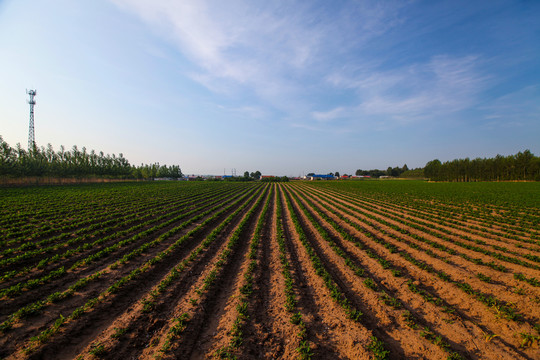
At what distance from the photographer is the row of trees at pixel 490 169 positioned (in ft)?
251

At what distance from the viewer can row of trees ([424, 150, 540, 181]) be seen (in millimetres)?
76562

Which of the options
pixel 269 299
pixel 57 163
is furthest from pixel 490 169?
pixel 57 163

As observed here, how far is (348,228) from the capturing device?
15.7 m

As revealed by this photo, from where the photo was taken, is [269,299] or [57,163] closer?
[269,299]

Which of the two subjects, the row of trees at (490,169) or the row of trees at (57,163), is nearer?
the row of trees at (57,163)

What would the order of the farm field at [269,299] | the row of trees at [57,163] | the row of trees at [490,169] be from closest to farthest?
the farm field at [269,299], the row of trees at [57,163], the row of trees at [490,169]

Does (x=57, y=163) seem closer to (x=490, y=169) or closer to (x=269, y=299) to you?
(x=269, y=299)

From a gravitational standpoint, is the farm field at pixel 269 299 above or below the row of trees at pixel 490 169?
below

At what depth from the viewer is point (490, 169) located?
8906cm

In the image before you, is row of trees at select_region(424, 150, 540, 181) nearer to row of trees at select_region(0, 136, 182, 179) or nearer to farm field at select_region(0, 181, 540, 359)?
farm field at select_region(0, 181, 540, 359)

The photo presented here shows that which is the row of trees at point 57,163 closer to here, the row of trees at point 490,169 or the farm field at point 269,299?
the farm field at point 269,299

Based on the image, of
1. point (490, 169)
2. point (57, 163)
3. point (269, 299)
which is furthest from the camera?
point (490, 169)

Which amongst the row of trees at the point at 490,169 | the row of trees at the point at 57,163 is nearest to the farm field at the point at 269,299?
the row of trees at the point at 57,163

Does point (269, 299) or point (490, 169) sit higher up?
point (490, 169)
